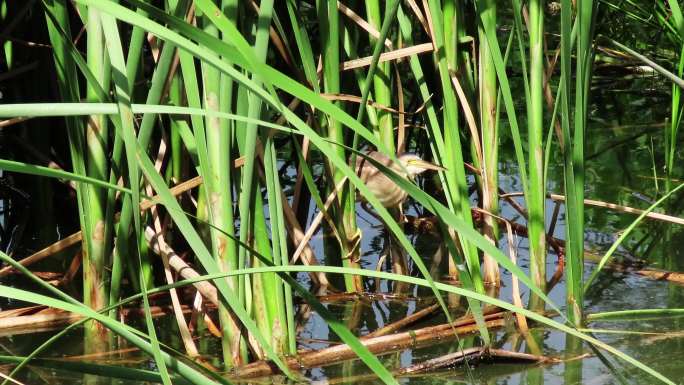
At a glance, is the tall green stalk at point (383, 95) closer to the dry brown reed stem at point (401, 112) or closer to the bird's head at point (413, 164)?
the dry brown reed stem at point (401, 112)

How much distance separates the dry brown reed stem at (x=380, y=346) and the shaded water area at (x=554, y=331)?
24 mm

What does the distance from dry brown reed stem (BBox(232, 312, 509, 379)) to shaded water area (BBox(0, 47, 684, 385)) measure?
0.08ft

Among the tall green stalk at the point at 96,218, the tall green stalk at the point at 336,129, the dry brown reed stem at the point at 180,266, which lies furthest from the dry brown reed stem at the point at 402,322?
the tall green stalk at the point at 96,218

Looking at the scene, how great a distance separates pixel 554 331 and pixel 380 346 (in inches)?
18.8

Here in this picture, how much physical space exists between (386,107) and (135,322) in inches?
35.6

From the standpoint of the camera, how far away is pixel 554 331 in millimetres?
2582

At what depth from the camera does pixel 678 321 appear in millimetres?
2607

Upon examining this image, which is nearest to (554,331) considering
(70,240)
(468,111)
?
(468,111)

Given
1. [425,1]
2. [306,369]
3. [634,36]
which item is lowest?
[306,369]

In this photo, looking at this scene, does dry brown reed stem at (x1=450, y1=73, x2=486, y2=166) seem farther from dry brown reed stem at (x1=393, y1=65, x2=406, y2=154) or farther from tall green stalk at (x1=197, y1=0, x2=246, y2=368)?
tall green stalk at (x1=197, y1=0, x2=246, y2=368)

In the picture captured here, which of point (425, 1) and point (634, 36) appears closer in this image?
point (425, 1)

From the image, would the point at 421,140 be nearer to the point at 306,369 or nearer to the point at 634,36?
the point at 306,369

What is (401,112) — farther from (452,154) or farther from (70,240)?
(70,240)

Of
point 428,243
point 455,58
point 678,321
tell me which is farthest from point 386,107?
point 678,321
